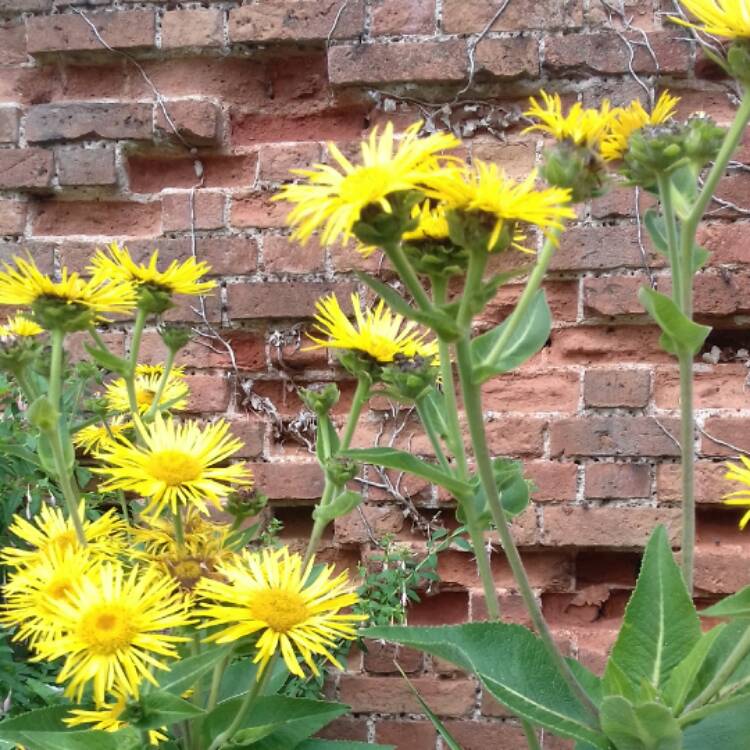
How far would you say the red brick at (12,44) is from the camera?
143cm

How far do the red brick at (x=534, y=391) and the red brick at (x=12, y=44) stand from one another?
0.97 m

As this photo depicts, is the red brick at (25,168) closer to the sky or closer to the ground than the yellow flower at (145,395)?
closer to the sky

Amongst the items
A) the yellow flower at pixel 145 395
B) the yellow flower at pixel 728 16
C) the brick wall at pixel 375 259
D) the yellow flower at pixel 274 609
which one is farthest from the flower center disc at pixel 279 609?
the brick wall at pixel 375 259

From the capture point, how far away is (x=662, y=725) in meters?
0.53

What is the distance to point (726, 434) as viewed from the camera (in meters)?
1.24

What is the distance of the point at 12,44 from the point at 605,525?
126 cm

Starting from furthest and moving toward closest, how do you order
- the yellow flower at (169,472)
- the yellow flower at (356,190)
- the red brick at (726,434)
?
the red brick at (726,434)
the yellow flower at (169,472)
the yellow flower at (356,190)

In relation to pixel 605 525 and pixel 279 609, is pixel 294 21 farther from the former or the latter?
pixel 279 609

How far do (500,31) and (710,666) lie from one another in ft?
3.33

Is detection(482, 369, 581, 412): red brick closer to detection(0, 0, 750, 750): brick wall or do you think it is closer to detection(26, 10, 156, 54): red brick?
detection(0, 0, 750, 750): brick wall

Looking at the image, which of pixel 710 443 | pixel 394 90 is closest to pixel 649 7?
pixel 394 90

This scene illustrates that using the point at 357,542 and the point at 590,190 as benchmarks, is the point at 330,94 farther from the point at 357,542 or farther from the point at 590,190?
the point at 590,190

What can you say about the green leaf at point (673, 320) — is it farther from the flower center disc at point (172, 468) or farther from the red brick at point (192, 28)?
the red brick at point (192, 28)

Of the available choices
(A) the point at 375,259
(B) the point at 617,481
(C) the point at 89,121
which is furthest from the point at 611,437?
(C) the point at 89,121
